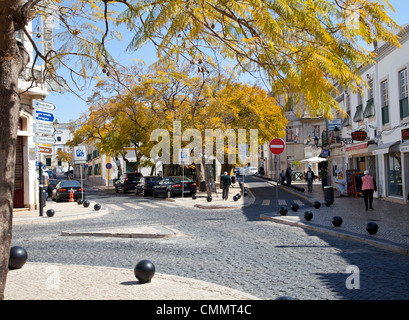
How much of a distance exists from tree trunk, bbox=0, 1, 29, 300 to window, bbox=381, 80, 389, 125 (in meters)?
19.8

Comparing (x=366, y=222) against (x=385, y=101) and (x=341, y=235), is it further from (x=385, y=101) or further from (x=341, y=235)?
(x=385, y=101)

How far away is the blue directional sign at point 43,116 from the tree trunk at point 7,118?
10.6 m

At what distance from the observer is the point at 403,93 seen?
1948 cm

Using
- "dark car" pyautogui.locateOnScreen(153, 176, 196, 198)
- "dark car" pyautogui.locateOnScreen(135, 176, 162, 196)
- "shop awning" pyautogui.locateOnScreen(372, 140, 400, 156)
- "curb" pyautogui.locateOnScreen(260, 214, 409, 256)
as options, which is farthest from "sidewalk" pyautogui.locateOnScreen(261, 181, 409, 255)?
"dark car" pyautogui.locateOnScreen(135, 176, 162, 196)

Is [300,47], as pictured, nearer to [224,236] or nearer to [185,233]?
[224,236]

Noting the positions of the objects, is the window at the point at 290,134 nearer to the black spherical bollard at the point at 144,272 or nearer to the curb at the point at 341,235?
the curb at the point at 341,235

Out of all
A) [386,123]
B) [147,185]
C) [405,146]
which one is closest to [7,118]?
[405,146]

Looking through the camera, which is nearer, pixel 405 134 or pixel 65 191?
pixel 405 134

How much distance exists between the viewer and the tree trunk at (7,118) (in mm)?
4371

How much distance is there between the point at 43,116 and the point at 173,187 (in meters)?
13.8

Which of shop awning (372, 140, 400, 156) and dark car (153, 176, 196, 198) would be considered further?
dark car (153, 176, 196, 198)

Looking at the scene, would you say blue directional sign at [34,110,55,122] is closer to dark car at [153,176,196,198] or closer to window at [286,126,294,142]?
dark car at [153,176,196,198]

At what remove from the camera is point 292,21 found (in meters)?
4.68

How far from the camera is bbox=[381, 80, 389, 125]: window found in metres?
21.3
